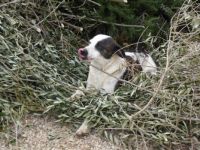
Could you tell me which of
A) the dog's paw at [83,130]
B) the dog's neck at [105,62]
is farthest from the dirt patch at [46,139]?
the dog's neck at [105,62]

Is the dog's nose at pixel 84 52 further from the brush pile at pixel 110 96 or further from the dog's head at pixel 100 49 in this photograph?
the brush pile at pixel 110 96

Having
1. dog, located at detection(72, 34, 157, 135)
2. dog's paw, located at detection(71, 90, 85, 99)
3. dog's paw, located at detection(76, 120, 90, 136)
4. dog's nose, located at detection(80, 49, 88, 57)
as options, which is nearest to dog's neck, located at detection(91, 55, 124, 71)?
dog, located at detection(72, 34, 157, 135)

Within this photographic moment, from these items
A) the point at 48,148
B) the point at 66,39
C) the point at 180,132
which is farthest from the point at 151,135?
the point at 66,39

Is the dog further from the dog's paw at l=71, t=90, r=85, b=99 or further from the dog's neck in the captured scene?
the dog's paw at l=71, t=90, r=85, b=99

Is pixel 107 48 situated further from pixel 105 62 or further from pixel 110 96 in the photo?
pixel 110 96

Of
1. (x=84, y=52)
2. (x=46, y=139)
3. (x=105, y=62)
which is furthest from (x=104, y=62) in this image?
(x=46, y=139)

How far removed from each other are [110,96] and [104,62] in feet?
1.23

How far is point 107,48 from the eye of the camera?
4855 mm

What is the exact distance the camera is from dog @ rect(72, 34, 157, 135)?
4.82 meters

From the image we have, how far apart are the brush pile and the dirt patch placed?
9 cm

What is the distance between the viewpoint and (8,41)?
16.8ft

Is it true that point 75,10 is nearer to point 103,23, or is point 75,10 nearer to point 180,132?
point 103,23

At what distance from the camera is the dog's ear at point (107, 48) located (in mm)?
4832

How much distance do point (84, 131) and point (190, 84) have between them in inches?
40.2
